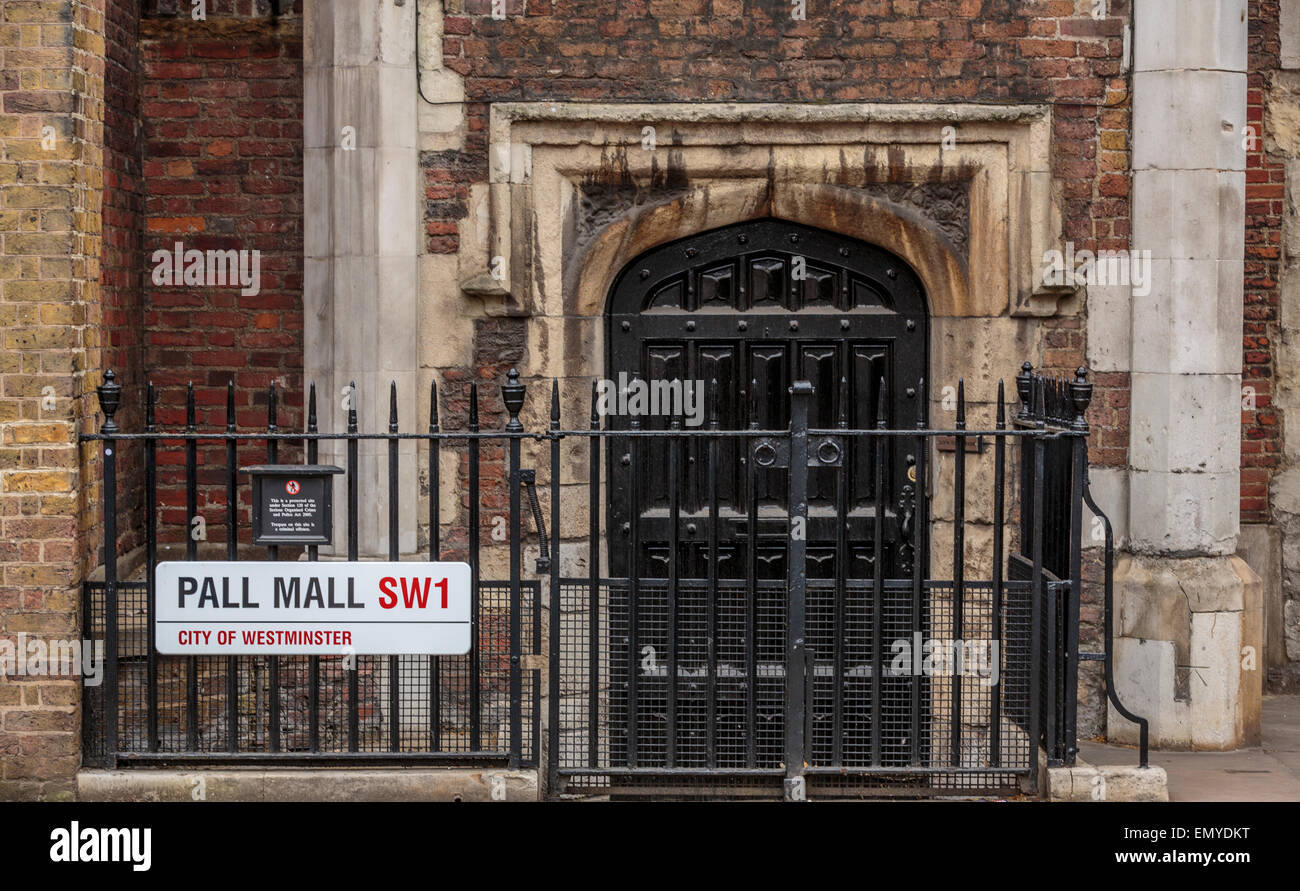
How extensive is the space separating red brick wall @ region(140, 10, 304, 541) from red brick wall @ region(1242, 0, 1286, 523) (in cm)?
478

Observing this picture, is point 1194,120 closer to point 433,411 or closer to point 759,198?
point 759,198

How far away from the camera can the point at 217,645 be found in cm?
579

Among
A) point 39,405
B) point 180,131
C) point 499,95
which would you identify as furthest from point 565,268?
point 39,405

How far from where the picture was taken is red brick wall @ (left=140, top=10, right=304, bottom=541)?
7.51m

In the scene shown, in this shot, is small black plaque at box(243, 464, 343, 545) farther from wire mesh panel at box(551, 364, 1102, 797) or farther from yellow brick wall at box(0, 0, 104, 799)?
wire mesh panel at box(551, 364, 1102, 797)

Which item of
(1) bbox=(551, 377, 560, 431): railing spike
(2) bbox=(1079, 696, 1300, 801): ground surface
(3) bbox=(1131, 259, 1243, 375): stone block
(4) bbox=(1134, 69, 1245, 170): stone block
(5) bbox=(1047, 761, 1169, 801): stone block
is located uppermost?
(4) bbox=(1134, 69, 1245, 170): stone block

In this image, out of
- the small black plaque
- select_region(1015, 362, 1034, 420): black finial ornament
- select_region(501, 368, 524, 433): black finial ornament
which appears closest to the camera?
select_region(501, 368, 524, 433): black finial ornament

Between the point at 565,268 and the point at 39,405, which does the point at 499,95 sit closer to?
the point at 565,268

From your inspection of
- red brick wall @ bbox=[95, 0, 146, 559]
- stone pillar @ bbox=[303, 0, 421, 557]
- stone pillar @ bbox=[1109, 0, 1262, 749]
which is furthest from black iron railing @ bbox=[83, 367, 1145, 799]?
red brick wall @ bbox=[95, 0, 146, 559]

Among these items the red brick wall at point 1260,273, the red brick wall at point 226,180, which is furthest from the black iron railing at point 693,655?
the red brick wall at point 1260,273

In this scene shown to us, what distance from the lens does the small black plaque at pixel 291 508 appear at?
584cm

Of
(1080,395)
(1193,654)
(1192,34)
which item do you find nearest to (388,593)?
(1080,395)

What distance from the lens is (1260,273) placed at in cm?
791

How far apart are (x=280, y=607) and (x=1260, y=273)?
5202 mm
